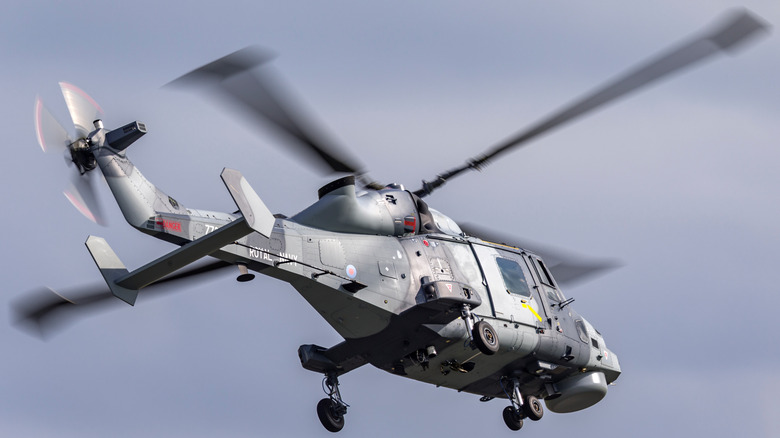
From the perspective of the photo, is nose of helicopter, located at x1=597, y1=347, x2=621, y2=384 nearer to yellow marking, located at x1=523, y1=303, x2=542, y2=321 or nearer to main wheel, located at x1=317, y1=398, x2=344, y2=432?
yellow marking, located at x1=523, y1=303, x2=542, y2=321

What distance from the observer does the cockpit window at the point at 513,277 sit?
22.5 metres

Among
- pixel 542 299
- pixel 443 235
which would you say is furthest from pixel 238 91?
pixel 542 299

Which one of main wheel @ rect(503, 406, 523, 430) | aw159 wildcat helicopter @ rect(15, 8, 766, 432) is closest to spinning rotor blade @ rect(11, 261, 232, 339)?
aw159 wildcat helicopter @ rect(15, 8, 766, 432)

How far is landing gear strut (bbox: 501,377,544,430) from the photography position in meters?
22.6

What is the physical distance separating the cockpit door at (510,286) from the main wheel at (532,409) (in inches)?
58.7

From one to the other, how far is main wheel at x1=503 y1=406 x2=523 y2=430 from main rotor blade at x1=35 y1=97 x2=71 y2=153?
386 inches

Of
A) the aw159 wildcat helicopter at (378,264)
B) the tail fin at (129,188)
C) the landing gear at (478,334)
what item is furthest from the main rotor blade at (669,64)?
the tail fin at (129,188)

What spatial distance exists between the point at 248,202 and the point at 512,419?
8.09 m

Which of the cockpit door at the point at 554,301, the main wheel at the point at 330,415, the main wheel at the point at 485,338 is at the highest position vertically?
the cockpit door at the point at 554,301

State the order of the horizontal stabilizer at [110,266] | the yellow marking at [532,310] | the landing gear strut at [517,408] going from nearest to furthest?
Answer: the horizontal stabilizer at [110,266], the yellow marking at [532,310], the landing gear strut at [517,408]

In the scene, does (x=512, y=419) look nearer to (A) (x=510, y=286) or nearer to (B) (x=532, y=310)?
(B) (x=532, y=310)

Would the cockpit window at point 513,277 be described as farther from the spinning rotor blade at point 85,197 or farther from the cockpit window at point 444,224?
the spinning rotor blade at point 85,197

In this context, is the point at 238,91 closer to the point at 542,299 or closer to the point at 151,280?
the point at 151,280

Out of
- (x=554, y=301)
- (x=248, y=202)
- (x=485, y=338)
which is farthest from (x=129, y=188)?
(x=554, y=301)
